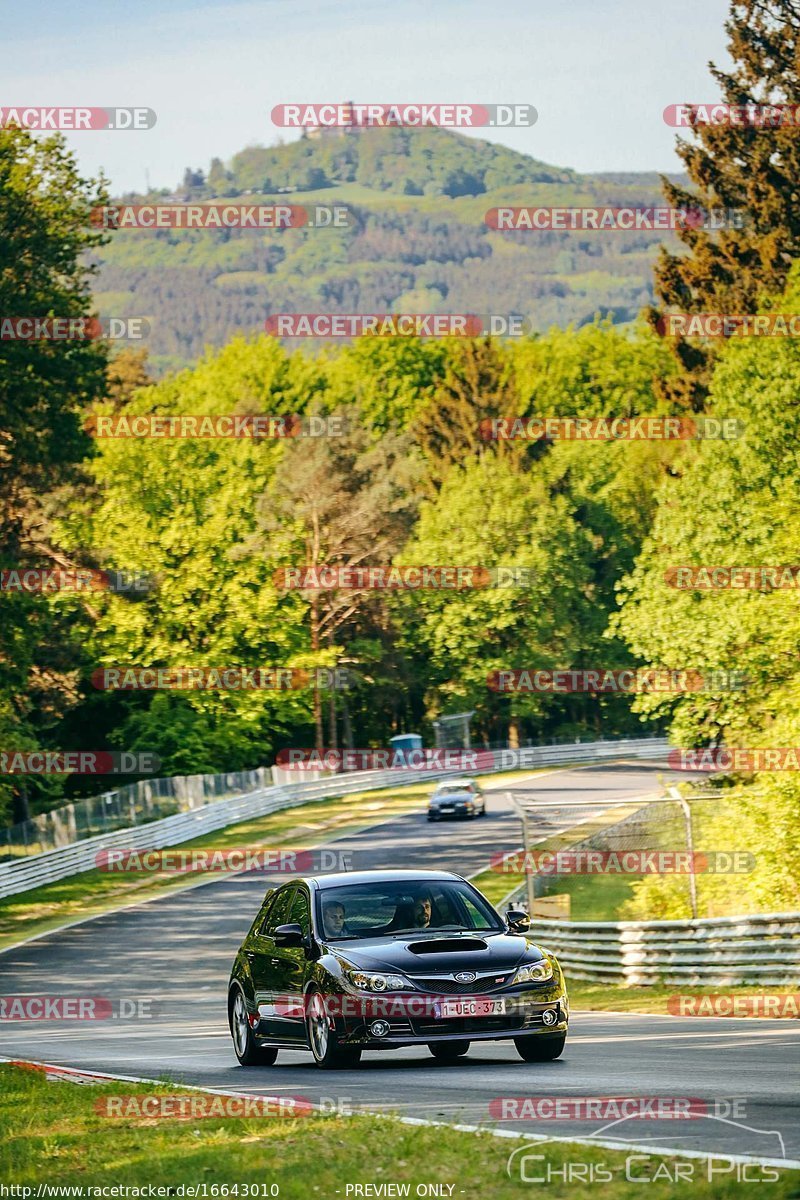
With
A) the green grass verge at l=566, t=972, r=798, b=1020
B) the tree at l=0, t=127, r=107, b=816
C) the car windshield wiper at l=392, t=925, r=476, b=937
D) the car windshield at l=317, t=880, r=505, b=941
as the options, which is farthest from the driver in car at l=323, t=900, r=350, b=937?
the tree at l=0, t=127, r=107, b=816

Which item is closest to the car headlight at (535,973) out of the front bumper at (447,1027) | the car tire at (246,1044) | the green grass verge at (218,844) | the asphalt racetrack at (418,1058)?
the front bumper at (447,1027)

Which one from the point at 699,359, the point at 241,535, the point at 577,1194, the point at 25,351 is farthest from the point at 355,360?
the point at 577,1194

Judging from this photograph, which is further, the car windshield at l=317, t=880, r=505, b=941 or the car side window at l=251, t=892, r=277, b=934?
the car side window at l=251, t=892, r=277, b=934

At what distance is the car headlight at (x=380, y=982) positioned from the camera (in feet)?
41.4

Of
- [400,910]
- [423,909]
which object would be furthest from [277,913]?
[423,909]

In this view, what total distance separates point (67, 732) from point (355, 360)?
40989 millimetres

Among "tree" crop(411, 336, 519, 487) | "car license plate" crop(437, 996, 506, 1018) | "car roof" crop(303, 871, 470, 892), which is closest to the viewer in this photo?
"car license plate" crop(437, 996, 506, 1018)

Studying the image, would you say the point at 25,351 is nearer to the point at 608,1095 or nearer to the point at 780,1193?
the point at 608,1095

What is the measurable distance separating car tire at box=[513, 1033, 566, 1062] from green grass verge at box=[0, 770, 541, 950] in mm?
26028

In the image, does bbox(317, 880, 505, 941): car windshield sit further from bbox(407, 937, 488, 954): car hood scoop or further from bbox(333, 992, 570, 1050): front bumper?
bbox(333, 992, 570, 1050): front bumper

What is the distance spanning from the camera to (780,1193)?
6953 millimetres

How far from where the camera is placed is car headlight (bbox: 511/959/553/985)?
12750 millimetres

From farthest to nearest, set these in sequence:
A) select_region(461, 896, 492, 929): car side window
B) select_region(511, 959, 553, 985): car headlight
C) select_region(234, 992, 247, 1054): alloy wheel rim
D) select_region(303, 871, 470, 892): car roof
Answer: select_region(234, 992, 247, 1054): alloy wheel rim, select_region(303, 871, 470, 892): car roof, select_region(461, 896, 492, 929): car side window, select_region(511, 959, 553, 985): car headlight

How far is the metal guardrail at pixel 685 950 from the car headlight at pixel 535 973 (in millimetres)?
8032
